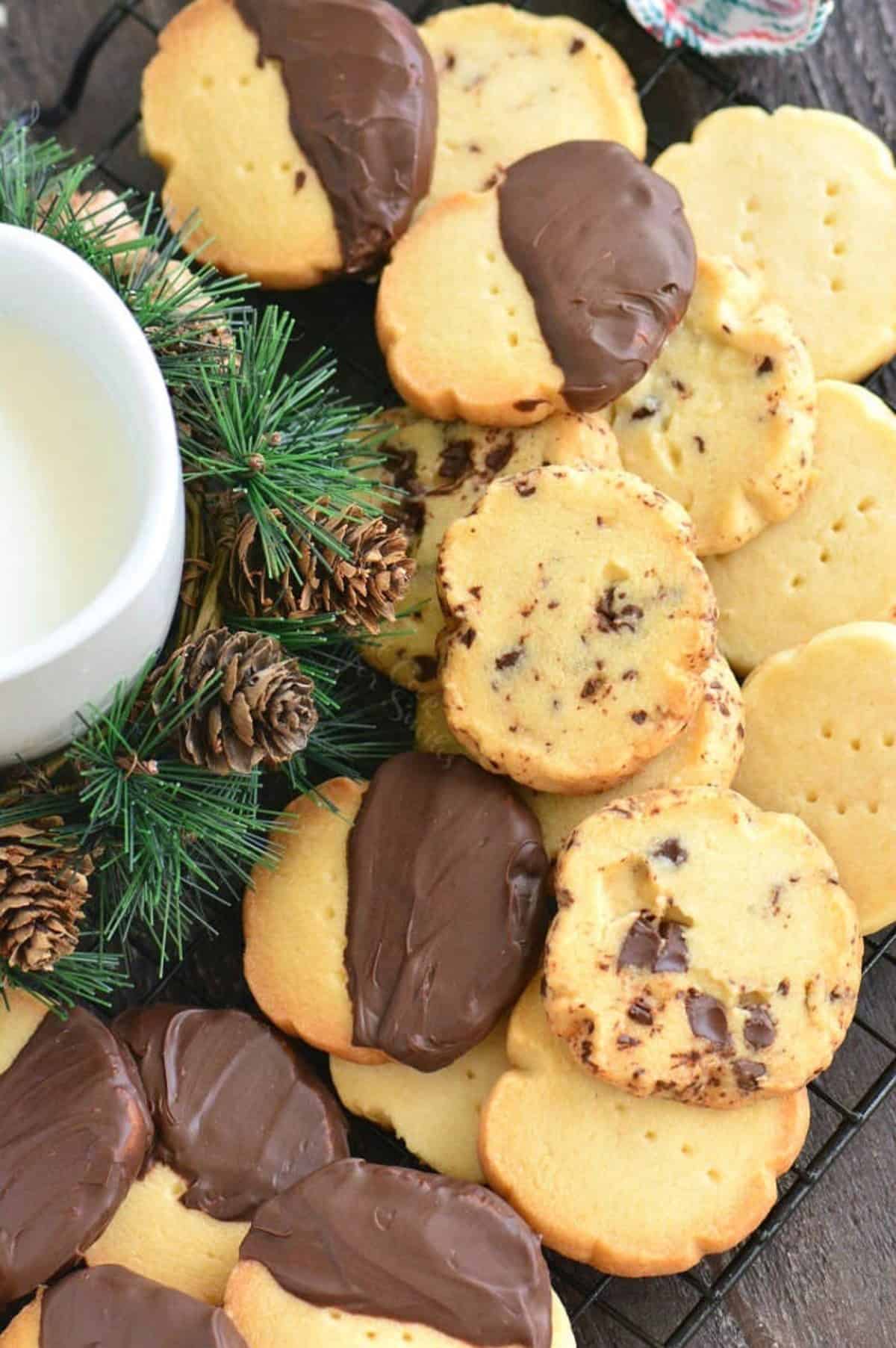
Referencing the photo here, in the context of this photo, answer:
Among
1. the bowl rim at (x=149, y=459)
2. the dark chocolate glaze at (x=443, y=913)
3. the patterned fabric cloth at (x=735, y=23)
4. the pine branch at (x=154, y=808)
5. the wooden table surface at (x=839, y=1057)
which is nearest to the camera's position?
the bowl rim at (x=149, y=459)

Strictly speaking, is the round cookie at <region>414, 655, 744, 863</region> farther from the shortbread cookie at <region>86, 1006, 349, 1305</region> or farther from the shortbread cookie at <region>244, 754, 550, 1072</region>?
the shortbread cookie at <region>86, 1006, 349, 1305</region>

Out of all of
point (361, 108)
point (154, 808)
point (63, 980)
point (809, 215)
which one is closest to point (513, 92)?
point (361, 108)

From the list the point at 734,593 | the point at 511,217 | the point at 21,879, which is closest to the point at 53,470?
the point at 21,879

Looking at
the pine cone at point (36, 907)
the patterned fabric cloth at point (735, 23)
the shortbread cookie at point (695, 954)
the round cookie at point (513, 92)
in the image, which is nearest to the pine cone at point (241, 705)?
the pine cone at point (36, 907)

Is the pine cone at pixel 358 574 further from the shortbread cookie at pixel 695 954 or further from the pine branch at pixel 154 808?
the shortbread cookie at pixel 695 954

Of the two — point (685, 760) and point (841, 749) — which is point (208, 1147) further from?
point (841, 749)

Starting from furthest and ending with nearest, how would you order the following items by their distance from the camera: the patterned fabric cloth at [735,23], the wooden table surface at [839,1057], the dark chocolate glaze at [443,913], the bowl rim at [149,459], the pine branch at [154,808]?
1. the patterned fabric cloth at [735,23]
2. the wooden table surface at [839,1057]
3. the dark chocolate glaze at [443,913]
4. the pine branch at [154,808]
5. the bowl rim at [149,459]
